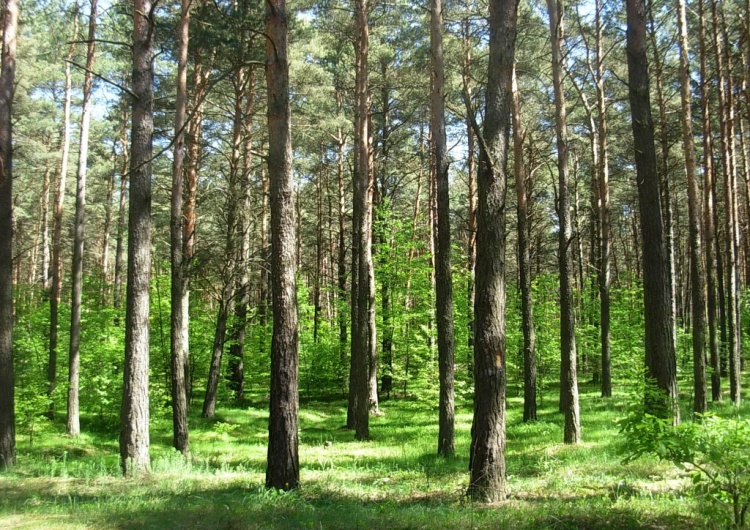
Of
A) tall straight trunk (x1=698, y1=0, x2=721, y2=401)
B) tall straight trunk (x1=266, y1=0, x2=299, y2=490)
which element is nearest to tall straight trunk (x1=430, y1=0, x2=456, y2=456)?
tall straight trunk (x1=266, y1=0, x2=299, y2=490)

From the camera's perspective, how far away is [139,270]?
8586mm

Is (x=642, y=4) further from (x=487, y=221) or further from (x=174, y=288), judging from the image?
(x=174, y=288)

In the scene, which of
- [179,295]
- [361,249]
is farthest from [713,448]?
[361,249]

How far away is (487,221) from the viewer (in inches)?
242

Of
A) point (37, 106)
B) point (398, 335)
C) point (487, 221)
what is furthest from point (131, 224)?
point (37, 106)

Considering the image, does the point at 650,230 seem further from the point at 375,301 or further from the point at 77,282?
the point at 77,282

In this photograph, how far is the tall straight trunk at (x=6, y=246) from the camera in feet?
30.4

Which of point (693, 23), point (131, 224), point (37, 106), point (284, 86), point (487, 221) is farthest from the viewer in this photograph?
point (37, 106)

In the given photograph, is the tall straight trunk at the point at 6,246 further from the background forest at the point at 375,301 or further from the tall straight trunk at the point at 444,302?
the tall straight trunk at the point at 444,302

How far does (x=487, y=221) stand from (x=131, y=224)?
19.9 feet

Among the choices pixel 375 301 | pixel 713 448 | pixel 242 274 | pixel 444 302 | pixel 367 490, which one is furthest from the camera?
pixel 375 301

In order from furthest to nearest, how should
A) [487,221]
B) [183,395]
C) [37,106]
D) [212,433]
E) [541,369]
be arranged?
[37,106] < [541,369] < [212,433] < [183,395] < [487,221]

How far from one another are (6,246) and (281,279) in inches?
247

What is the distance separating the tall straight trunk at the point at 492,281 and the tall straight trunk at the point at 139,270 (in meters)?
5.48
